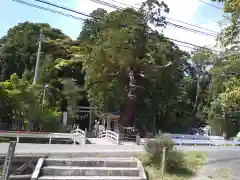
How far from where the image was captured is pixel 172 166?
1161 centimetres

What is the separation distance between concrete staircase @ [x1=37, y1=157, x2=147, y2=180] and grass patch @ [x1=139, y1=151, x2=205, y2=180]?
40 cm

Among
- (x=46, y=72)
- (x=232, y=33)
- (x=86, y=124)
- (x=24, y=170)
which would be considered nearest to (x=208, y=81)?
(x=86, y=124)

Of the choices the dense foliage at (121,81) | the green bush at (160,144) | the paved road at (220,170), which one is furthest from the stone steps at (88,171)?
the dense foliage at (121,81)

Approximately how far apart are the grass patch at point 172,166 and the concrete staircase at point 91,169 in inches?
15.6

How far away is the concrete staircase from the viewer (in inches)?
427

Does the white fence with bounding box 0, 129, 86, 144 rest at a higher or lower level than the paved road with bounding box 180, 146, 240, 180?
higher

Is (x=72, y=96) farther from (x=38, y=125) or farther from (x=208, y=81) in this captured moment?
(x=208, y=81)

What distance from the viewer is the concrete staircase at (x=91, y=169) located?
10.9 metres

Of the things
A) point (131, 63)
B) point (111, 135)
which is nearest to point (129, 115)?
point (111, 135)

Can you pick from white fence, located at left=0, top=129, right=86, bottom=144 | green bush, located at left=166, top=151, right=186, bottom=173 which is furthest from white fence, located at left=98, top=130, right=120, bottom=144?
green bush, located at left=166, top=151, right=186, bottom=173

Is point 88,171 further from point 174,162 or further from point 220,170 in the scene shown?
point 220,170

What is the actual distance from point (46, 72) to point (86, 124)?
9058 millimetres

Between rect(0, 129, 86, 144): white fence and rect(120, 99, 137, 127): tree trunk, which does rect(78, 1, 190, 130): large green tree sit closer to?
rect(120, 99, 137, 127): tree trunk

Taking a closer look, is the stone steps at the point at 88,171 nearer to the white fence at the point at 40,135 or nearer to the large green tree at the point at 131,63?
the white fence at the point at 40,135
